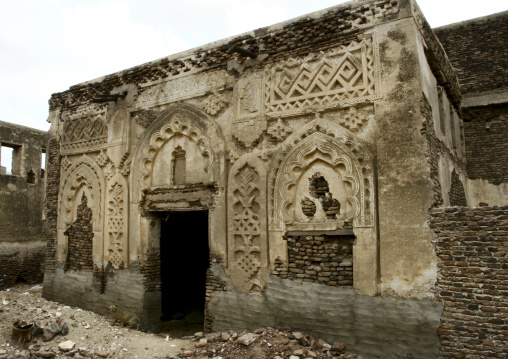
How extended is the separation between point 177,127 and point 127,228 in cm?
234

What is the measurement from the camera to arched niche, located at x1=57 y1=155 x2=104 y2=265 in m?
9.04

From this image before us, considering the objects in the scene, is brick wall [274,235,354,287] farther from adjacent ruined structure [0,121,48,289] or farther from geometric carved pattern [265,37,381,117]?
adjacent ruined structure [0,121,48,289]

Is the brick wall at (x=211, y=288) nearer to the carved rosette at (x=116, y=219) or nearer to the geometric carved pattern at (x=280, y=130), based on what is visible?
the carved rosette at (x=116, y=219)

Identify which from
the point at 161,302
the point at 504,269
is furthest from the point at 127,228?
the point at 504,269

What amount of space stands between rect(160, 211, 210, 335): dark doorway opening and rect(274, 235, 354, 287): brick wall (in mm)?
3002

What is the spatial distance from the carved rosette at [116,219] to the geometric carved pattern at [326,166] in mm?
3544

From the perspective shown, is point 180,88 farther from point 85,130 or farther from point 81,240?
point 81,240

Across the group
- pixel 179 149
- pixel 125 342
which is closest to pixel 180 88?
pixel 179 149

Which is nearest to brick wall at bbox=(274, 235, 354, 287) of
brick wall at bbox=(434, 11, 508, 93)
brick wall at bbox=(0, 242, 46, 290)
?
brick wall at bbox=(434, 11, 508, 93)

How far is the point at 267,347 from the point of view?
587 cm

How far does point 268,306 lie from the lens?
6.57 meters

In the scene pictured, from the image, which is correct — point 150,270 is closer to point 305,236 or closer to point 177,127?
point 177,127

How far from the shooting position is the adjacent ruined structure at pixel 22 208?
42.1 ft

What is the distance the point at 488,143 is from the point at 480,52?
7.16 feet
